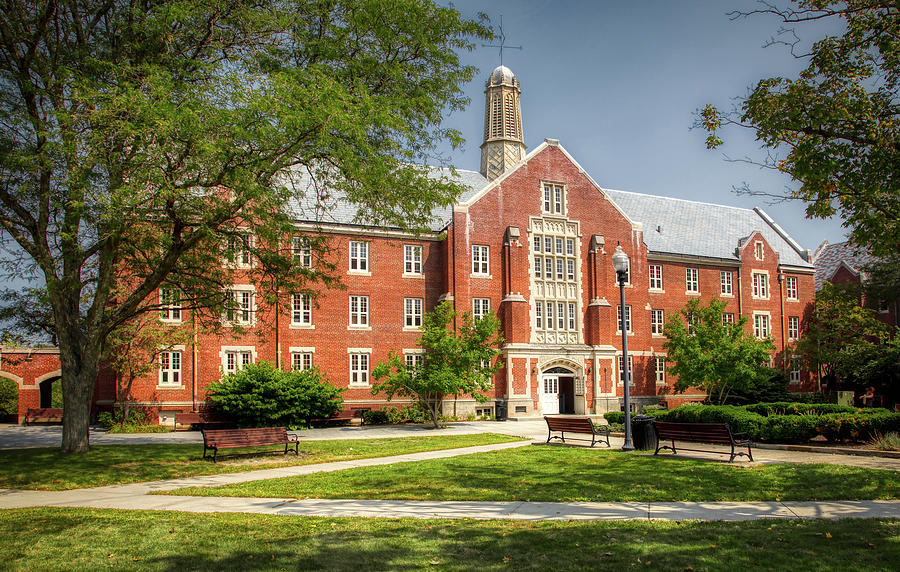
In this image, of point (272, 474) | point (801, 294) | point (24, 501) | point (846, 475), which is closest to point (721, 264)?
point (801, 294)

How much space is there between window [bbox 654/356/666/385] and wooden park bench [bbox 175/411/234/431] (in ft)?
87.3

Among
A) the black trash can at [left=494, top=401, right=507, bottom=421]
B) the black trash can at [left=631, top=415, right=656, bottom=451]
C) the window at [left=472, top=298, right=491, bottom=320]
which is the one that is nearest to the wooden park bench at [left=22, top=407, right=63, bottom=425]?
the window at [left=472, top=298, right=491, bottom=320]

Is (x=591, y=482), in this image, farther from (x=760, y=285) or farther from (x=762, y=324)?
(x=760, y=285)

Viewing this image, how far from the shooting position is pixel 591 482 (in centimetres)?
1239

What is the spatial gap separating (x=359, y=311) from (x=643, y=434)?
20.9 meters

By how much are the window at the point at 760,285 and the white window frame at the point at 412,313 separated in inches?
998

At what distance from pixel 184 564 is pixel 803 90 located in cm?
1266

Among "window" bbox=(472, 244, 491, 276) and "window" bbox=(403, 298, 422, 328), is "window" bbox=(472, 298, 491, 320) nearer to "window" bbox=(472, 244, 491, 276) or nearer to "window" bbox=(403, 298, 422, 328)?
"window" bbox=(472, 244, 491, 276)

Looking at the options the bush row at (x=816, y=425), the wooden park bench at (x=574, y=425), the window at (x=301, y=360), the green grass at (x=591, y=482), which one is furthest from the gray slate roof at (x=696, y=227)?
the green grass at (x=591, y=482)

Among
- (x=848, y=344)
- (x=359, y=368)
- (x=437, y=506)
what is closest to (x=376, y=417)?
(x=359, y=368)

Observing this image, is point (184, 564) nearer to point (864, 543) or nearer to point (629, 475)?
point (864, 543)

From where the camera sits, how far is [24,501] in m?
12.1

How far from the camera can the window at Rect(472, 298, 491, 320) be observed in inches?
1447

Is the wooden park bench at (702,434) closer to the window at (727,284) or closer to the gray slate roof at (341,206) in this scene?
the gray slate roof at (341,206)
